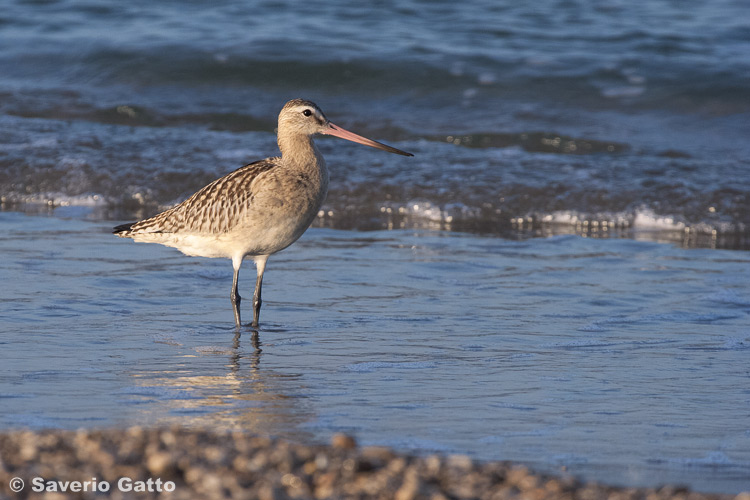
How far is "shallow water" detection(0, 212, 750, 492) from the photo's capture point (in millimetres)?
4730

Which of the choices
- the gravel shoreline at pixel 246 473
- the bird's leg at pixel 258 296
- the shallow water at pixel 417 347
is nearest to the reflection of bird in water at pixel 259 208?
the bird's leg at pixel 258 296

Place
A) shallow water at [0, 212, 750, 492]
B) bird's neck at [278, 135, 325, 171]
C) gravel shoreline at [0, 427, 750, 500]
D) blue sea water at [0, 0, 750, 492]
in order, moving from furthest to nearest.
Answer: bird's neck at [278, 135, 325, 171], blue sea water at [0, 0, 750, 492], shallow water at [0, 212, 750, 492], gravel shoreline at [0, 427, 750, 500]

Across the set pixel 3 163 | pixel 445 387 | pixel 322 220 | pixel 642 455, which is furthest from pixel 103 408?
pixel 3 163

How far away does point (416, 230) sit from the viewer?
30.8ft

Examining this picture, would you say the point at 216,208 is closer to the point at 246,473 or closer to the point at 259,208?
the point at 259,208

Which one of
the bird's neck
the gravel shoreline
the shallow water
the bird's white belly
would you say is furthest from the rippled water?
the gravel shoreline

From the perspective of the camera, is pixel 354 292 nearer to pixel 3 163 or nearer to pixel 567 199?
pixel 567 199

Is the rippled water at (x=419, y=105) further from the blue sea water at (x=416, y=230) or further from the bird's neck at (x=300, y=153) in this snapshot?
the bird's neck at (x=300, y=153)

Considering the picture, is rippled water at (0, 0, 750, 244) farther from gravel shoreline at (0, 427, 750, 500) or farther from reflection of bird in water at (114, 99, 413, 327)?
gravel shoreline at (0, 427, 750, 500)

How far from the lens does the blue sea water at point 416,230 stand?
5035mm

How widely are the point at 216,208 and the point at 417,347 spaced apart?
1605mm

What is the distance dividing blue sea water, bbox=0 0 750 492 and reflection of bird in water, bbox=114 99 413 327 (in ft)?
1.32

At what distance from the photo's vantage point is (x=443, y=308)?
22.8 ft

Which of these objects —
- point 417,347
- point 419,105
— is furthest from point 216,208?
point 419,105
